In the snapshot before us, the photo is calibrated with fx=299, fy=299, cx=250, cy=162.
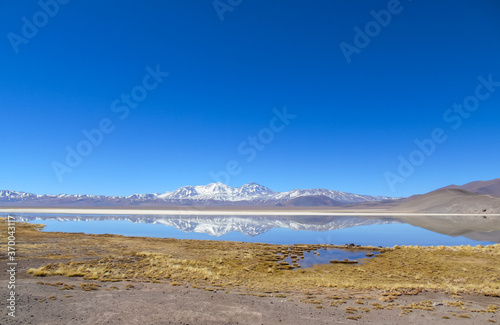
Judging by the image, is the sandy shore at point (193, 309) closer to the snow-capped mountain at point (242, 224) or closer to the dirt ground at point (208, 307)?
the dirt ground at point (208, 307)

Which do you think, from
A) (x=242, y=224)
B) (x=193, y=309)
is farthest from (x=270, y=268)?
(x=242, y=224)

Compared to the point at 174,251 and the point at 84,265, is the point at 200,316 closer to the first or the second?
the point at 84,265

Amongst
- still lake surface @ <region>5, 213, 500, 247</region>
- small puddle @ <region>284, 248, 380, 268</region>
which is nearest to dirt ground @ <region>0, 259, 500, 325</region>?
small puddle @ <region>284, 248, 380, 268</region>

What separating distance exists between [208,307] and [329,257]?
639 inches

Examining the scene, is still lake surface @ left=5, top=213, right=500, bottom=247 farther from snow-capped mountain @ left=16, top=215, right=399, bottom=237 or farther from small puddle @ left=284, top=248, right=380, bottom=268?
small puddle @ left=284, top=248, right=380, bottom=268

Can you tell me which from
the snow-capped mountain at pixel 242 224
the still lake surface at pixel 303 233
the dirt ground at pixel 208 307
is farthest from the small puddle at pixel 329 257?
the snow-capped mountain at pixel 242 224

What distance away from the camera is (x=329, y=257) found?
81.8ft

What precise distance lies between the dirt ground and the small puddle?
9095 mm

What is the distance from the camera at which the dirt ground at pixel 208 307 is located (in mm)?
9930

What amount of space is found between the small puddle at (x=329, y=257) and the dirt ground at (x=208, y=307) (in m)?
9.09

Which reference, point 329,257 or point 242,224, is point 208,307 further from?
point 242,224

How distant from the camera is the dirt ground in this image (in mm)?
9930

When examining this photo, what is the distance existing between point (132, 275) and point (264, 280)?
7.43 m

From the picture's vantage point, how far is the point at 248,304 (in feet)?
38.1
